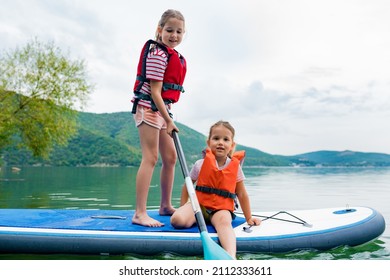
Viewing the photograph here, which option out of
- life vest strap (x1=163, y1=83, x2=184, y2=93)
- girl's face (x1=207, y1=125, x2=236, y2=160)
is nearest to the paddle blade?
girl's face (x1=207, y1=125, x2=236, y2=160)

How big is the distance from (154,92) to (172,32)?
24.7 inches

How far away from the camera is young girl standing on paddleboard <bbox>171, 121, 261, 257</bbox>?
3.81 metres

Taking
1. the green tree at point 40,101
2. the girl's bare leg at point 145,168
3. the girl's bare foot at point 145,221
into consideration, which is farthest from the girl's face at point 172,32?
the green tree at point 40,101

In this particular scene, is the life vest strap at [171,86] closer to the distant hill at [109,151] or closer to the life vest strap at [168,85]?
the life vest strap at [168,85]

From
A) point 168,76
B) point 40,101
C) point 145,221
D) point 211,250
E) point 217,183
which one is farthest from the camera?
point 40,101

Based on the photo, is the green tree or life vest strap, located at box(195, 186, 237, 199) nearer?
life vest strap, located at box(195, 186, 237, 199)

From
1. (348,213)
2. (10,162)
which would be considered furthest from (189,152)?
(348,213)

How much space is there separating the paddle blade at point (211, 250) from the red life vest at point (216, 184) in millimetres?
538

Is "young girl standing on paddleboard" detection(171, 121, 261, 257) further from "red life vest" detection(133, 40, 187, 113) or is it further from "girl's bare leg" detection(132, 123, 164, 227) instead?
"red life vest" detection(133, 40, 187, 113)

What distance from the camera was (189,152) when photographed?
86438 millimetres

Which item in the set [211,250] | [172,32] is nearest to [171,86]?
[172,32]

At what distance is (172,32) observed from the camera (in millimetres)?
4031

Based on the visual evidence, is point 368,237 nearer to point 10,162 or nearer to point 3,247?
point 3,247

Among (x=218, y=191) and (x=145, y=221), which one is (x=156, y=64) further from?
(x=145, y=221)
